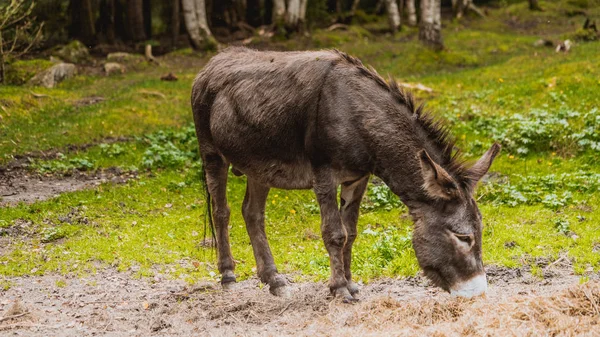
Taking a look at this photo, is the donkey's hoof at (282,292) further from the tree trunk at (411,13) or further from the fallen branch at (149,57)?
the tree trunk at (411,13)

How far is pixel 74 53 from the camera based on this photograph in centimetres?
2670

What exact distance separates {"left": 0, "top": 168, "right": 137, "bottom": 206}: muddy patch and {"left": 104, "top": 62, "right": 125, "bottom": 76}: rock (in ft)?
40.2

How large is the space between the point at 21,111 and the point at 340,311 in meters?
13.6

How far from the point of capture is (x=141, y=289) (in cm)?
813

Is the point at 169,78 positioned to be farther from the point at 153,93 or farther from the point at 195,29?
the point at 195,29

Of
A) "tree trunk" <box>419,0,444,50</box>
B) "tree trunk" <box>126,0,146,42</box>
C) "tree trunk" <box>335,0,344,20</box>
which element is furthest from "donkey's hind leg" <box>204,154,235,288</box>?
"tree trunk" <box>335,0,344,20</box>

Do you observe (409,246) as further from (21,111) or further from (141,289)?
(21,111)

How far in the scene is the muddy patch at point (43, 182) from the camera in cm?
1196

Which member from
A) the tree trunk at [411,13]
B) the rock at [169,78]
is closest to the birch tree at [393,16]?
the tree trunk at [411,13]

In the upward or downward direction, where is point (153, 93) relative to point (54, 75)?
upward

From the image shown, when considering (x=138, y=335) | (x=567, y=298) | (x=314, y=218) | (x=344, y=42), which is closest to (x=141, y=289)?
(x=138, y=335)

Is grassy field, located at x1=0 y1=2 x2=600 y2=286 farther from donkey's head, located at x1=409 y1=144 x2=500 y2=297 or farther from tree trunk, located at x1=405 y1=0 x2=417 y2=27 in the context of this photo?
tree trunk, located at x1=405 y1=0 x2=417 y2=27

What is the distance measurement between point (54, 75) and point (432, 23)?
12.1 metres

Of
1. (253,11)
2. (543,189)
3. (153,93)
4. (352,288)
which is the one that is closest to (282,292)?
(352,288)
